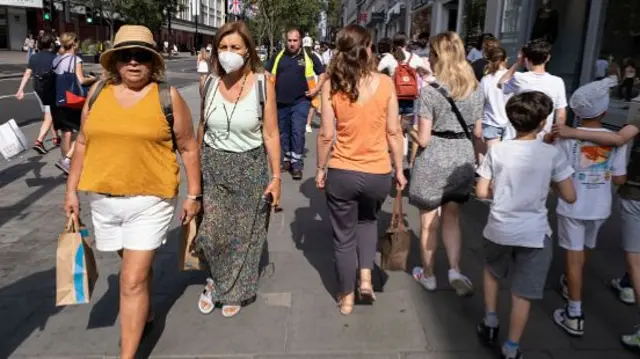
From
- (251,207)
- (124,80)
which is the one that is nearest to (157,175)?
(124,80)

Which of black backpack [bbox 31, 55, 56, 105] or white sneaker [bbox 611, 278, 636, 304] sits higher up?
black backpack [bbox 31, 55, 56, 105]

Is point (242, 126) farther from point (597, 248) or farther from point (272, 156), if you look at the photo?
point (597, 248)

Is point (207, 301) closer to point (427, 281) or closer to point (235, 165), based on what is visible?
point (235, 165)

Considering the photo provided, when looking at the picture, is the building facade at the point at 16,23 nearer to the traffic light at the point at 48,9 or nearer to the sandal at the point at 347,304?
the traffic light at the point at 48,9

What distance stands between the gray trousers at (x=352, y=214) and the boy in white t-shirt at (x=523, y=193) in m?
0.66

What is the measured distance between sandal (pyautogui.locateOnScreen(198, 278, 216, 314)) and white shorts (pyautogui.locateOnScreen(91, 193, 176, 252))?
90 cm

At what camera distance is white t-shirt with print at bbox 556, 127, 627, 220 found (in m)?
3.14

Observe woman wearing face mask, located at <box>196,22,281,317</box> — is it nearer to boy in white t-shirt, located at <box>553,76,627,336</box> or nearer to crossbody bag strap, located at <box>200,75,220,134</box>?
crossbody bag strap, located at <box>200,75,220,134</box>

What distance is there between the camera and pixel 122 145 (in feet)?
8.58

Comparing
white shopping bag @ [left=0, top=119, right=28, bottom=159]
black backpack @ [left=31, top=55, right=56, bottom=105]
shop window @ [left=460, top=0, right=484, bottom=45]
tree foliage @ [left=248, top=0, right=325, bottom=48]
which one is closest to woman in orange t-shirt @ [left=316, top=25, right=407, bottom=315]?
white shopping bag @ [left=0, top=119, right=28, bottom=159]

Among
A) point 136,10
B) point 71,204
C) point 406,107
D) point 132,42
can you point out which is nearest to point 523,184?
point 132,42

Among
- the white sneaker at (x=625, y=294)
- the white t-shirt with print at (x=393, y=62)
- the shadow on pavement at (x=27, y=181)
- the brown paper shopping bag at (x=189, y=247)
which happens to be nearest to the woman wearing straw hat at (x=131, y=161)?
the brown paper shopping bag at (x=189, y=247)

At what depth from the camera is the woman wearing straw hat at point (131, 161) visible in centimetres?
262

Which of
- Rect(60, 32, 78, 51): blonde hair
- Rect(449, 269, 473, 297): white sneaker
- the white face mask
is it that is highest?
Rect(60, 32, 78, 51): blonde hair
